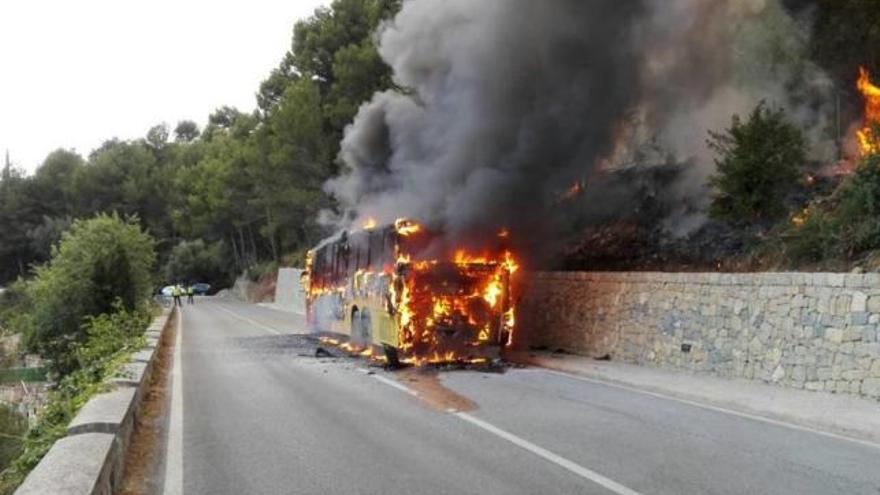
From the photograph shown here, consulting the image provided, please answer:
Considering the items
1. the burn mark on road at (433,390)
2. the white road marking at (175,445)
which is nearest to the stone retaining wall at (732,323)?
the burn mark on road at (433,390)

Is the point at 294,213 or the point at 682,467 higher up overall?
the point at 294,213

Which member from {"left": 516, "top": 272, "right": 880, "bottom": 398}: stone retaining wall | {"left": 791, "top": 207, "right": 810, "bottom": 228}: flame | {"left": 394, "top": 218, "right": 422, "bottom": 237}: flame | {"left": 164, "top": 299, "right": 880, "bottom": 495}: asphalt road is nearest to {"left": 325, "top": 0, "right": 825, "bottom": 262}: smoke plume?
{"left": 394, "top": 218, "right": 422, "bottom": 237}: flame

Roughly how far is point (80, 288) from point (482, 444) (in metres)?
20.5

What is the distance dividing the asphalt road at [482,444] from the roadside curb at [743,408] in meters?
0.29

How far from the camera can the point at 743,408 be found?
10.4 meters

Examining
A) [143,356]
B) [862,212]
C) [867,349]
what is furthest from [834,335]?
[143,356]

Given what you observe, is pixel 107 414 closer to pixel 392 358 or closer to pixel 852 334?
pixel 392 358

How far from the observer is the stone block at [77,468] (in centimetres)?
505

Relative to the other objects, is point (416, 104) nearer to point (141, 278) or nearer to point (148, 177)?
point (141, 278)

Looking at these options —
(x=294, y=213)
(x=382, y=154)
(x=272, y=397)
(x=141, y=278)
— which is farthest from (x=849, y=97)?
(x=294, y=213)

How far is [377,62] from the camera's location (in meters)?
31.3

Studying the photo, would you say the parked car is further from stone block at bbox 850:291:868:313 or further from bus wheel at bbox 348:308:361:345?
stone block at bbox 850:291:868:313

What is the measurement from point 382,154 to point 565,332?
7983 millimetres

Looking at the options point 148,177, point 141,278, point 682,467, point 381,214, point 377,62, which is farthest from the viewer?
point 148,177
